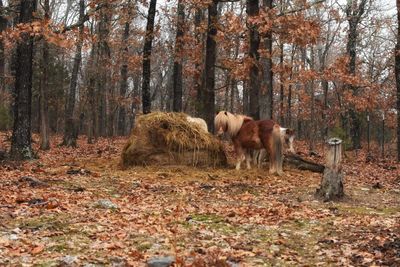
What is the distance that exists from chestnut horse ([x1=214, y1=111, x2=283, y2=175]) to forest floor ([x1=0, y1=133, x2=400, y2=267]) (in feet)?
2.62

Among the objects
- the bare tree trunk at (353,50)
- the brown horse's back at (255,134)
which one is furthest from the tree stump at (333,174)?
the bare tree trunk at (353,50)

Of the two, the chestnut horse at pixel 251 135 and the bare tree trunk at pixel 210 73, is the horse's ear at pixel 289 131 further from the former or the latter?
the bare tree trunk at pixel 210 73

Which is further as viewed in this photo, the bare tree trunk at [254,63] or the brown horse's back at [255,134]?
the bare tree trunk at [254,63]

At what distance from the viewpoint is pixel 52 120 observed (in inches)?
1713

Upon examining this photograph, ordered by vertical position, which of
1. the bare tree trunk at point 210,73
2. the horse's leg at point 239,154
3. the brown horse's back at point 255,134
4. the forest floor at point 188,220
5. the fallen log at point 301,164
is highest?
the bare tree trunk at point 210,73

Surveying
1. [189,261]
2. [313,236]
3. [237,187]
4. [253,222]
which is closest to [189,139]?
[237,187]

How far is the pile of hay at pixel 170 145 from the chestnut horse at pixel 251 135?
0.64 metres

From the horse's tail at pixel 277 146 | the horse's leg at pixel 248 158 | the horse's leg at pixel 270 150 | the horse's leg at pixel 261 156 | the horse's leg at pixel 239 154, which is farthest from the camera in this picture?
the horse's leg at pixel 261 156

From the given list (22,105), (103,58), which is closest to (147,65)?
(22,105)

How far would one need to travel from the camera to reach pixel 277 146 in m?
14.3

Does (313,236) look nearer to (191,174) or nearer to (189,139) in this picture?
(191,174)

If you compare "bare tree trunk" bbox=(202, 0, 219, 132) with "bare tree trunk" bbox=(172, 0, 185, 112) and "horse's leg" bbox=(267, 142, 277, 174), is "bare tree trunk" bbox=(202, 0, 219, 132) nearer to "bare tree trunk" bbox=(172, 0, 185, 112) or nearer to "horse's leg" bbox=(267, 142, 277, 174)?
"bare tree trunk" bbox=(172, 0, 185, 112)

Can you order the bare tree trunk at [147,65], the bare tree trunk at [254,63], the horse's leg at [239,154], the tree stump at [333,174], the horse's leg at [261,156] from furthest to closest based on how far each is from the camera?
1. the bare tree trunk at [147,65]
2. the bare tree trunk at [254,63]
3. the horse's leg at [261,156]
4. the horse's leg at [239,154]
5. the tree stump at [333,174]

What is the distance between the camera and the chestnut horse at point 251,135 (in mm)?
14352
